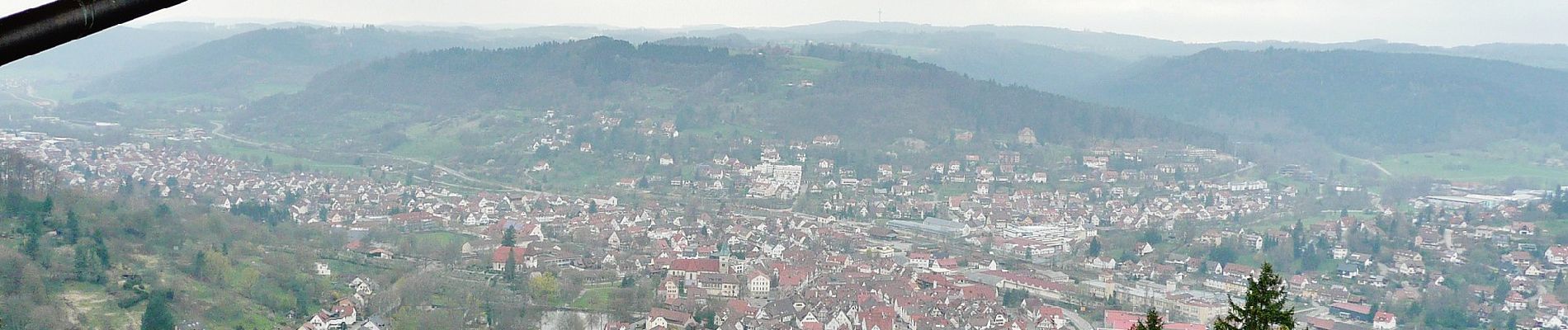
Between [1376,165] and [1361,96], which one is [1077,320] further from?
[1361,96]

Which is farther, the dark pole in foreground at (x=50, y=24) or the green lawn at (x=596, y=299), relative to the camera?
the green lawn at (x=596, y=299)

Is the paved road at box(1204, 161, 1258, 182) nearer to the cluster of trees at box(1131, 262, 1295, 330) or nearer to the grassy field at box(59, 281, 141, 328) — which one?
the grassy field at box(59, 281, 141, 328)

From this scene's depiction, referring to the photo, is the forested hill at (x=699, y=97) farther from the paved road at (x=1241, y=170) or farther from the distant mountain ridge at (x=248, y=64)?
the distant mountain ridge at (x=248, y=64)

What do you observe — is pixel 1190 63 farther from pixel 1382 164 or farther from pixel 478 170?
pixel 478 170

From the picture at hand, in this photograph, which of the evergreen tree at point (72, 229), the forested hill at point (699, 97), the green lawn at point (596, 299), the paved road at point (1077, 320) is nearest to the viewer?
the evergreen tree at point (72, 229)

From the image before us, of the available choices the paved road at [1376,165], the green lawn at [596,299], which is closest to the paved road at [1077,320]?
the green lawn at [596,299]

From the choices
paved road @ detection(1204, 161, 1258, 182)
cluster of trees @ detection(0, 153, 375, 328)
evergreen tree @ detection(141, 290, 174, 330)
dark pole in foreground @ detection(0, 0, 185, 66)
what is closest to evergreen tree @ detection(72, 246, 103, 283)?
cluster of trees @ detection(0, 153, 375, 328)
